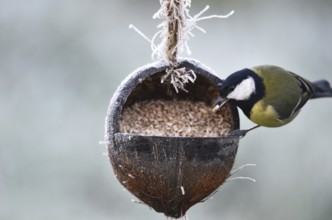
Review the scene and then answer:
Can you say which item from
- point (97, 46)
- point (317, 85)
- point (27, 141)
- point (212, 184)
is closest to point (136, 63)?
point (97, 46)

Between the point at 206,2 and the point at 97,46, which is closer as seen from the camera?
the point at 97,46

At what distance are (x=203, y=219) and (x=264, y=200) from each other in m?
0.40

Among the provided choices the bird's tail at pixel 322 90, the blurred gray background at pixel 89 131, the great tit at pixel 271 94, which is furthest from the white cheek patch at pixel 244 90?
the blurred gray background at pixel 89 131

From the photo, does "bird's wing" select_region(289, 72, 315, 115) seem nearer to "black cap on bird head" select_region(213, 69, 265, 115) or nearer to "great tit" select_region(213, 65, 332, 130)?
"great tit" select_region(213, 65, 332, 130)

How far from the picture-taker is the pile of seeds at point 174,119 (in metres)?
3.34

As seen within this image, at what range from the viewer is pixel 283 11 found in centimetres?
588

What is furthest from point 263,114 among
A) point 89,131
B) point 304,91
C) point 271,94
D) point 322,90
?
point 89,131

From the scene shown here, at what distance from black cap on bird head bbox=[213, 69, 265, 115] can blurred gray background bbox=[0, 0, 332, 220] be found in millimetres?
1463

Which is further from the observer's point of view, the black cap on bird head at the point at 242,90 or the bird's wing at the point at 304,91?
the bird's wing at the point at 304,91

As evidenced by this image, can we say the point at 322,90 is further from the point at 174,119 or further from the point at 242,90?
the point at 174,119

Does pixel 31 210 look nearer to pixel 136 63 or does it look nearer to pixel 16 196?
pixel 16 196

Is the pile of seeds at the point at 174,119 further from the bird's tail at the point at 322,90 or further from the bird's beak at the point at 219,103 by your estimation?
the bird's tail at the point at 322,90

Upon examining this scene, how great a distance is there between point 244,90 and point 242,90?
0.03 m

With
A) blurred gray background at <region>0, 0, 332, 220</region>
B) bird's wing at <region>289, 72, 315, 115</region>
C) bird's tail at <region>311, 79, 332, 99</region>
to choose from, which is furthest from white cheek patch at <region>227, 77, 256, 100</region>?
blurred gray background at <region>0, 0, 332, 220</region>
